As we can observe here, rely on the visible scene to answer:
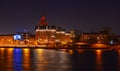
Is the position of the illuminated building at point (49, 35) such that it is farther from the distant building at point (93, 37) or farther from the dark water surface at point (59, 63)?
the dark water surface at point (59, 63)

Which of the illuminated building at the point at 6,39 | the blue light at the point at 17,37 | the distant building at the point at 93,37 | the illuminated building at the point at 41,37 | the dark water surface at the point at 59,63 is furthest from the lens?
the illuminated building at the point at 6,39

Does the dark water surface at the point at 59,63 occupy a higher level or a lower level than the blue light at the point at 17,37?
lower

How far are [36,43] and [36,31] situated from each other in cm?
1218

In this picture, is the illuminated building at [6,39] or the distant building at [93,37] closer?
the distant building at [93,37]

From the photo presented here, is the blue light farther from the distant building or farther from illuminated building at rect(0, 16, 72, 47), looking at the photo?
the distant building

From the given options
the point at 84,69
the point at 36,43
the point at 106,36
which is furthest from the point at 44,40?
the point at 84,69

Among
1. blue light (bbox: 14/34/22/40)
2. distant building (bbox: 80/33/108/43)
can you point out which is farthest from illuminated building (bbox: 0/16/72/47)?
Result: distant building (bbox: 80/33/108/43)

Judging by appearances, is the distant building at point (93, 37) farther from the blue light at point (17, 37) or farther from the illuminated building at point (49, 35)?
the blue light at point (17, 37)

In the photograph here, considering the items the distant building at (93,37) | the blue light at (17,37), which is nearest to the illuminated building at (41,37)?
the blue light at (17,37)

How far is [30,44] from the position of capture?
187 m

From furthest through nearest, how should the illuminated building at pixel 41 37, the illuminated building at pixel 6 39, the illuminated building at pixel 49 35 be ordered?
the illuminated building at pixel 6 39
the illuminated building at pixel 41 37
the illuminated building at pixel 49 35

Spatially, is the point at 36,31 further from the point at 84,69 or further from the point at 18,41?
the point at 84,69

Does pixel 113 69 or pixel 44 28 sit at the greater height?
pixel 44 28

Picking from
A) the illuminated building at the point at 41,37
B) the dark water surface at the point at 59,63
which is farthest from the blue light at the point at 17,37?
the dark water surface at the point at 59,63
